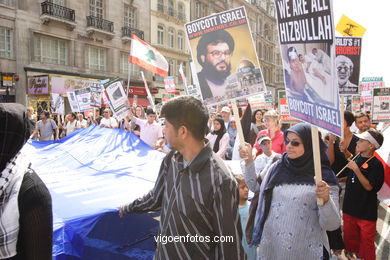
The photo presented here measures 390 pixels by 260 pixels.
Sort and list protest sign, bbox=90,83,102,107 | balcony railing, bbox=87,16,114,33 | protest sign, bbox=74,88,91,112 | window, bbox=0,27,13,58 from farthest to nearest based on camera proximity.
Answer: balcony railing, bbox=87,16,114,33 < window, bbox=0,27,13,58 < protest sign, bbox=74,88,91,112 < protest sign, bbox=90,83,102,107

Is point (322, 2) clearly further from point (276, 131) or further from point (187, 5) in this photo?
point (187, 5)

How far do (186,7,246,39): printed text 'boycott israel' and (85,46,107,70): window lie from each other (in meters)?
20.9

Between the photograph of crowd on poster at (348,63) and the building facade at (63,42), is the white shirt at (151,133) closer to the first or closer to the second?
the photograph of crowd on poster at (348,63)

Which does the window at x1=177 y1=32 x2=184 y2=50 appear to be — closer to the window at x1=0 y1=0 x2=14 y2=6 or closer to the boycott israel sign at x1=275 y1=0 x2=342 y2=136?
the window at x1=0 y1=0 x2=14 y2=6

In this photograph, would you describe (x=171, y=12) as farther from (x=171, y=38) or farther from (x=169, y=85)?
(x=169, y=85)

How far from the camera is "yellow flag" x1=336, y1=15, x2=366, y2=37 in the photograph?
6.09 meters

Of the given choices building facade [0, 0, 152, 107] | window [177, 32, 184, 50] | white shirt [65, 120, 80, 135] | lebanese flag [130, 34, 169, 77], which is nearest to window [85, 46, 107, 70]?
building facade [0, 0, 152, 107]

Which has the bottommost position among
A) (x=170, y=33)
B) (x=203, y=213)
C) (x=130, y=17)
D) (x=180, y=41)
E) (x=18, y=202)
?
(x=203, y=213)

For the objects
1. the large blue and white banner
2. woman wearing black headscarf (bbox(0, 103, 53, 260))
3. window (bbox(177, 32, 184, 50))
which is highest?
window (bbox(177, 32, 184, 50))

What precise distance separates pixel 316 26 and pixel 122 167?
3.69 metres

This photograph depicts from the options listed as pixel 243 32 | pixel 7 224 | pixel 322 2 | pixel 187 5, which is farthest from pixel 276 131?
pixel 187 5

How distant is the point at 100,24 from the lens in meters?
22.8

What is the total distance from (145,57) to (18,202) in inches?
309

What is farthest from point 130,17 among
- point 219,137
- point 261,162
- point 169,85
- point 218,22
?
point 261,162
